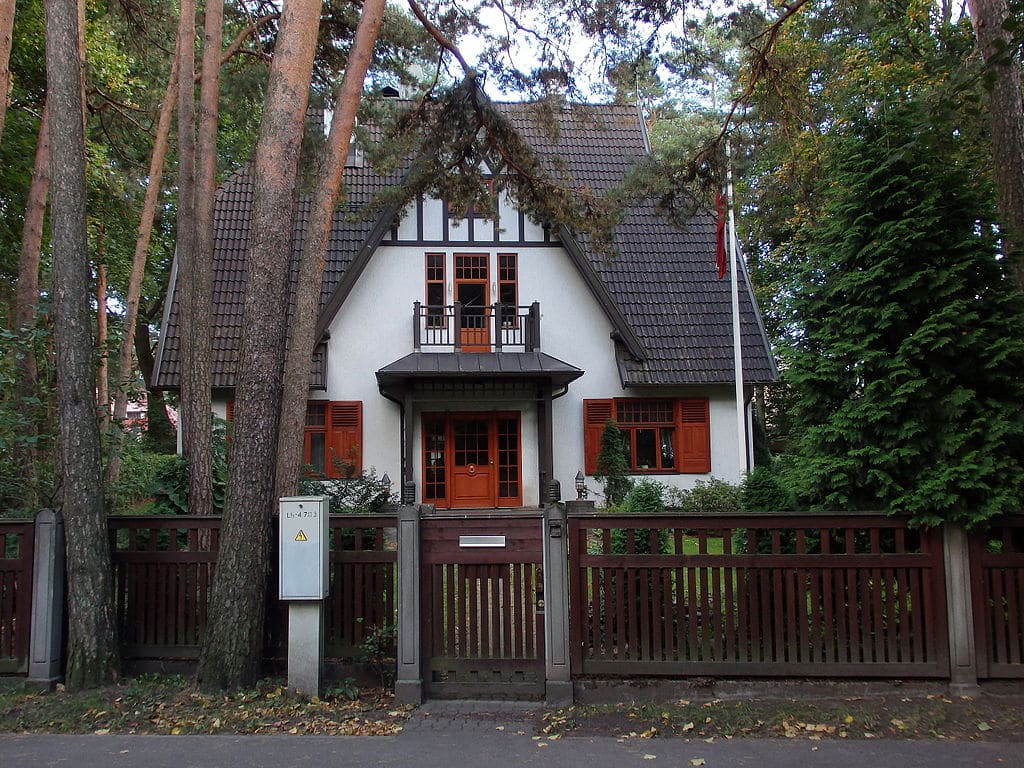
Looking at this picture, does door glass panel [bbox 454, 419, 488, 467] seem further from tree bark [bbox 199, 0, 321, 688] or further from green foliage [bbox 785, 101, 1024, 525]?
green foliage [bbox 785, 101, 1024, 525]

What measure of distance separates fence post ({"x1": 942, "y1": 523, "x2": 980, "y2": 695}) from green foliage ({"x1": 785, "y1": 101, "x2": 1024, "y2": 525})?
22cm

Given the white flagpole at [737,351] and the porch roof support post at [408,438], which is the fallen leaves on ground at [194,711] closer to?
the porch roof support post at [408,438]

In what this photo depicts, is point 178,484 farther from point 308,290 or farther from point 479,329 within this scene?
point 479,329

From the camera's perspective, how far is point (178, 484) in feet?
36.4

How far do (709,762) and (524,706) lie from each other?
1533 mm

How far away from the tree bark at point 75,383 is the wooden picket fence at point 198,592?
0.20 meters

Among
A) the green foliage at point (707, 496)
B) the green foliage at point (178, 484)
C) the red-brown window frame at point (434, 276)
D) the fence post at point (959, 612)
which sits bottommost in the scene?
the fence post at point (959, 612)

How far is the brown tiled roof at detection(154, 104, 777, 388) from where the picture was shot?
54.4 ft

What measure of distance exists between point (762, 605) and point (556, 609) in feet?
5.11

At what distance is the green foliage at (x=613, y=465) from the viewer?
16422mm

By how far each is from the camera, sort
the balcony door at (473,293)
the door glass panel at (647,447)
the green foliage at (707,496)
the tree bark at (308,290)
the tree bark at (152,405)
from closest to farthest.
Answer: the tree bark at (308,290), the green foliage at (707,496), the balcony door at (473,293), the door glass panel at (647,447), the tree bark at (152,405)

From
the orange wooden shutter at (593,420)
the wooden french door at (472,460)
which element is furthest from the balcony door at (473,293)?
the orange wooden shutter at (593,420)

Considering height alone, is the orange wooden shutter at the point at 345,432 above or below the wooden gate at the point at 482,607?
above

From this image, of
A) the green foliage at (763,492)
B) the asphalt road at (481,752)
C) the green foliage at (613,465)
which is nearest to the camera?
the asphalt road at (481,752)
